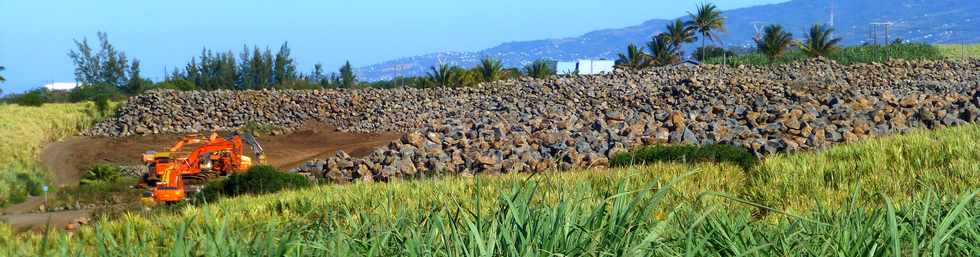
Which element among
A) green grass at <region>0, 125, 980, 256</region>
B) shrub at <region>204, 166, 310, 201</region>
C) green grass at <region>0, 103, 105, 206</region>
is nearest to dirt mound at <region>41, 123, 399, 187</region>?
green grass at <region>0, 103, 105, 206</region>

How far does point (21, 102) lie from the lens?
50688 millimetres

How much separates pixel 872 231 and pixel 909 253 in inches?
7.9

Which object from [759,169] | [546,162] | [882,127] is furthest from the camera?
[882,127]

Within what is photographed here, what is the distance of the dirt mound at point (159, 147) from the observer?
105 feet

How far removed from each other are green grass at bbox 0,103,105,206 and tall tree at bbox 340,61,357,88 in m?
29.4

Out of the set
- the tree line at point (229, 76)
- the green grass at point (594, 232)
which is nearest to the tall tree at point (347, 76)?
the tree line at point (229, 76)

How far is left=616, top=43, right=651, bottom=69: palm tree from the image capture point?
62.9 m

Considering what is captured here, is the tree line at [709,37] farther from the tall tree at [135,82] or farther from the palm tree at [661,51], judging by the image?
the tall tree at [135,82]

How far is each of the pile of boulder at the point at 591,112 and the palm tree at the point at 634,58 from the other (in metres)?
20.0

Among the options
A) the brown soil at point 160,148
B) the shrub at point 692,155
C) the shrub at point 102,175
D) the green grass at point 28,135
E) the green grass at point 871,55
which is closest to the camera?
the shrub at point 692,155

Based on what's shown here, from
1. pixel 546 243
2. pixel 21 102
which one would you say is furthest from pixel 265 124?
pixel 546 243

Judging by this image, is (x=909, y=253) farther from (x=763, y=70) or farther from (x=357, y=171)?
(x=763, y=70)

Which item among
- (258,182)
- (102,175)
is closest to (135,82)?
(102,175)

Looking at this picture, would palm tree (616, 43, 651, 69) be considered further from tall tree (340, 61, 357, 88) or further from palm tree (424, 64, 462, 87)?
tall tree (340, 61, 357, 88)
